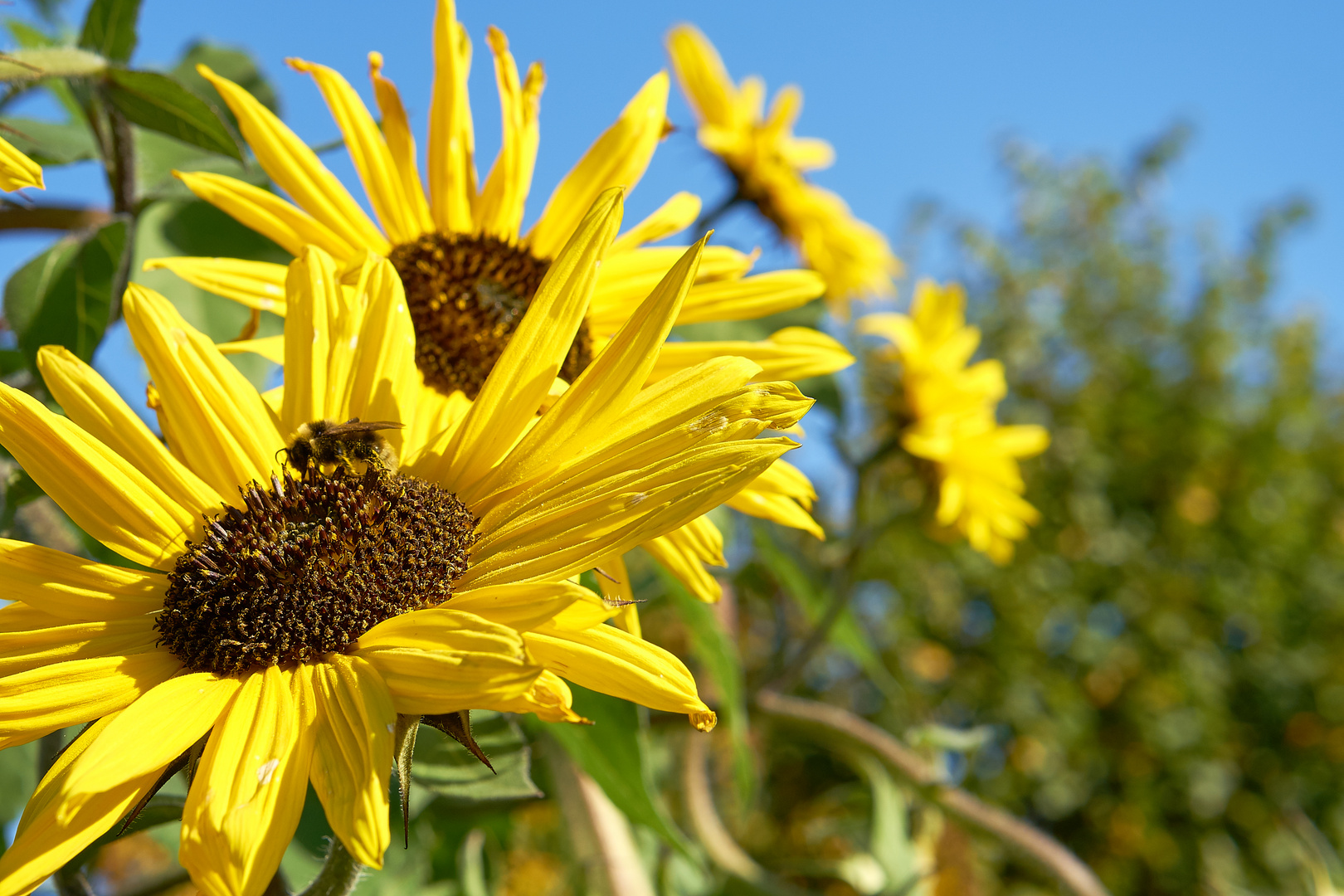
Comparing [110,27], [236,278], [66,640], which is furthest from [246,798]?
[110,27]

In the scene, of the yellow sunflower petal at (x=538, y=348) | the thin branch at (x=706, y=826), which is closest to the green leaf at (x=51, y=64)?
the yellow sunflower petal at (x=538, y=348)

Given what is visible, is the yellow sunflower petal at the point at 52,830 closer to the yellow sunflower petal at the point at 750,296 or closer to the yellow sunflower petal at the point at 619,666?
the yellow sunflower petal at the point at 619,666

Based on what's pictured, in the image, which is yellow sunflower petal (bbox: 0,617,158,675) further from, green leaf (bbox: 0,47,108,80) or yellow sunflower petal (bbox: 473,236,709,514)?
green leaf (bbox: 0,47,108,80)

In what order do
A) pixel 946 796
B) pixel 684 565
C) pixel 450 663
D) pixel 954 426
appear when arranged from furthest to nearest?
pixel 954 426
pixel 946 796
pixel 684 565
pixel 450 663

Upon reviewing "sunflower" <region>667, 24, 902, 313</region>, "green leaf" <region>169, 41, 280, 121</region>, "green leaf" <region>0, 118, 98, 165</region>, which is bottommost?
"green leaf" <region>0, 118, 98, 165</region>

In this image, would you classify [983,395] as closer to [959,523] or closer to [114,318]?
[959,523]

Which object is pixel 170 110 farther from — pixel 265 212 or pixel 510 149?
pixel 510 149

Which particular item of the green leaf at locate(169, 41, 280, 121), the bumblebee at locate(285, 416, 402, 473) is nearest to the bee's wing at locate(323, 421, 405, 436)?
the bumblebee at locate(285, 416, 402, 473)
